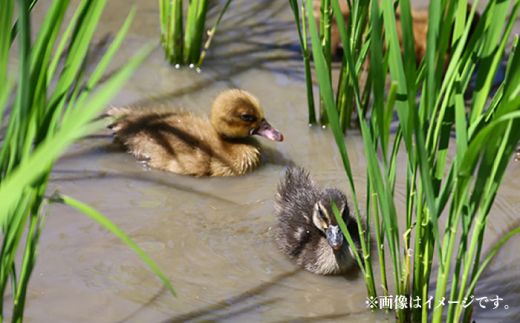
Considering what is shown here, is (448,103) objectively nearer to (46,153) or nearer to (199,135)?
(46,153)

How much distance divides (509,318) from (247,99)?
175 cm

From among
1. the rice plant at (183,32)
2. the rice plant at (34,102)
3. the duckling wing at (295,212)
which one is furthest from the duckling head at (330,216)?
the rice plant at (183,32)

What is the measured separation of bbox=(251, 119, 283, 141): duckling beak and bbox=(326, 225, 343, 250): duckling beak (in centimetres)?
90

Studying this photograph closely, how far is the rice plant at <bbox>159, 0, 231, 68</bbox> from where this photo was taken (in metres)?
4.17

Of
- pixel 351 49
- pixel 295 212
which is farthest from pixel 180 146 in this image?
pixel 351 49

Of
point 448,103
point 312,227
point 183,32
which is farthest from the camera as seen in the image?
point 183,32

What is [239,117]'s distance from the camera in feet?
12.0

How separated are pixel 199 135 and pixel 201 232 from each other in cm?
73

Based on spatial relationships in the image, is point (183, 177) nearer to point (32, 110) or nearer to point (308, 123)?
point (308, 123)

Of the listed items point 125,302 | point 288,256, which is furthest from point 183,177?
point 125,302

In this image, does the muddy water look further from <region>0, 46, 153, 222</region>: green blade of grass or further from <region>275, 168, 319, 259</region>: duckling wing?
<region>0, 46, 153, 222</region>: green blade of grass

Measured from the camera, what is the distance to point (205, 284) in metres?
2.76

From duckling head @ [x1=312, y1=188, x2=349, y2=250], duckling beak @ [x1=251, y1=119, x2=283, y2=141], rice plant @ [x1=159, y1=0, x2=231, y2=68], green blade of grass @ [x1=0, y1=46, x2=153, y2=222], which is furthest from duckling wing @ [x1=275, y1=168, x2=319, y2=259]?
green blade of grass @ [x1=0, y1=46, x2=153, y2=222]

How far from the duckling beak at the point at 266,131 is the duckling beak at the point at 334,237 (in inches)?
35.5
